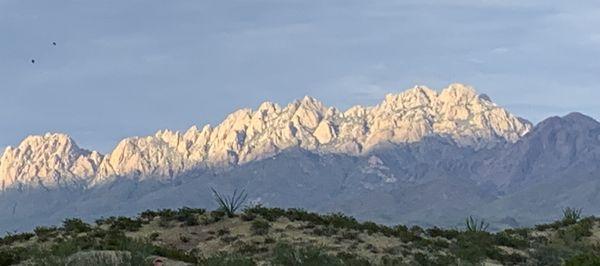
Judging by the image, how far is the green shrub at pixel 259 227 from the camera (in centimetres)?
4009

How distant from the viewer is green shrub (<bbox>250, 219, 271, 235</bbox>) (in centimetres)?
4009

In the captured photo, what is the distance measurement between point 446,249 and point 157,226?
45.3 feet

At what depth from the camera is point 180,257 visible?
31.1 metres

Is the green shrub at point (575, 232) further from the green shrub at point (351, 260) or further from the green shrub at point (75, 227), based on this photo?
the green shrub at point (75, 227)

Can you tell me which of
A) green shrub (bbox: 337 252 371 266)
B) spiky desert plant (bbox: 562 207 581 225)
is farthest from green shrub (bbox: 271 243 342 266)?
spiky desert plant (bbox: 562 207 581 225)

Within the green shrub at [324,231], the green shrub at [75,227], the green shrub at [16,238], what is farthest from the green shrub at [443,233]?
the green shrub at [16,238]

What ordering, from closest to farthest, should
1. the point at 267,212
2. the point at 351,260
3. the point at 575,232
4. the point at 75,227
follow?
the point at 351,260
the point at 75,227
the point at 575,232
the point at 267,212

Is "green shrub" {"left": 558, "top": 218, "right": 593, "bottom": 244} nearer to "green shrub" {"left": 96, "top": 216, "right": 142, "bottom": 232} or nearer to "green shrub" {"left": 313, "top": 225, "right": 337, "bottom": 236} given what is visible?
"green shrub" {"left": 313, "top": 225, "right": 337, "bottom": 236}

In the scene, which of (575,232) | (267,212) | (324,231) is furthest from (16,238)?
(575,232)

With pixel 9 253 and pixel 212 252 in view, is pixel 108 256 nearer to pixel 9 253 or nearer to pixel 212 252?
pixel 9 253

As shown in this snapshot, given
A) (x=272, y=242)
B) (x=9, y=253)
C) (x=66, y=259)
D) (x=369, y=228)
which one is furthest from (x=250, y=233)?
(x=66, y=259)

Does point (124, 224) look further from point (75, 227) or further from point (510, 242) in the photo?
point (510, 242)

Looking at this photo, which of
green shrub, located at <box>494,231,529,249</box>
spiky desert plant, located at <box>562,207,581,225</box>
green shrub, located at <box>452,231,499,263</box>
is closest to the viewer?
green shrub, located at <box>452,231,499,263</box>

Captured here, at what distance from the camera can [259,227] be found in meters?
40.4
